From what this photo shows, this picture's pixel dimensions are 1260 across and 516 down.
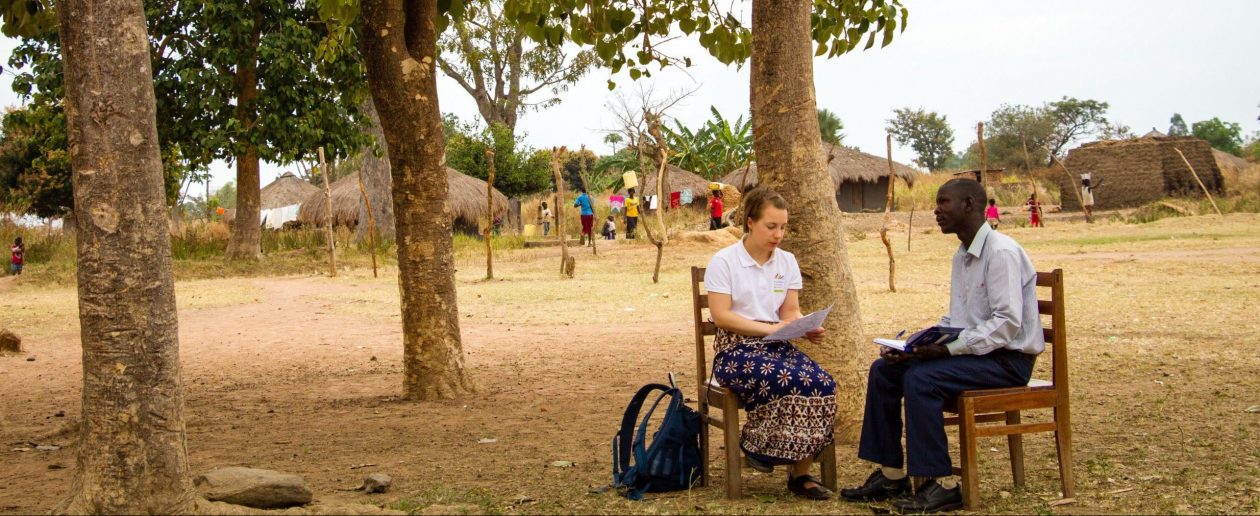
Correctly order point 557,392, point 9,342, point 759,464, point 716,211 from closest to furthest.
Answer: point 759,464, point 557,392, point 9,342, point 716,211

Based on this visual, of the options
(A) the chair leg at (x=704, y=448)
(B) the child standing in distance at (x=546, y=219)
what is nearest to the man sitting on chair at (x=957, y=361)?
(A) the chair leg at (x=704, y=448)

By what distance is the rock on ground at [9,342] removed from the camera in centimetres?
1074

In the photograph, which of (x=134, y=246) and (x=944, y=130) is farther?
(x=944, y=130)

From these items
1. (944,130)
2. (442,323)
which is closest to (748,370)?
(442,323)

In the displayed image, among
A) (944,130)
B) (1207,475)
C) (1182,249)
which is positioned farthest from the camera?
(944,130)

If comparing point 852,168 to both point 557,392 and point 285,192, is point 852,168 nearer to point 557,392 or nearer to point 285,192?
point 285,192

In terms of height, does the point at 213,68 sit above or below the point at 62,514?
above

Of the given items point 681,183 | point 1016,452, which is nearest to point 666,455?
point 1016,452

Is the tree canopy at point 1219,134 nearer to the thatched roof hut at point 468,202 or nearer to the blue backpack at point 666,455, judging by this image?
the thatched roof hut at point 468,202

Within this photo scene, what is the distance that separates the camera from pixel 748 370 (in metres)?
4.37

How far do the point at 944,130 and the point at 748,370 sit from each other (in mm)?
74544

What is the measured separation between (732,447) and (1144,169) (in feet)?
104

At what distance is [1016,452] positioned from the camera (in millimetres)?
4531

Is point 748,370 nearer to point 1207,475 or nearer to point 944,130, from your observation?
point 1207,475
